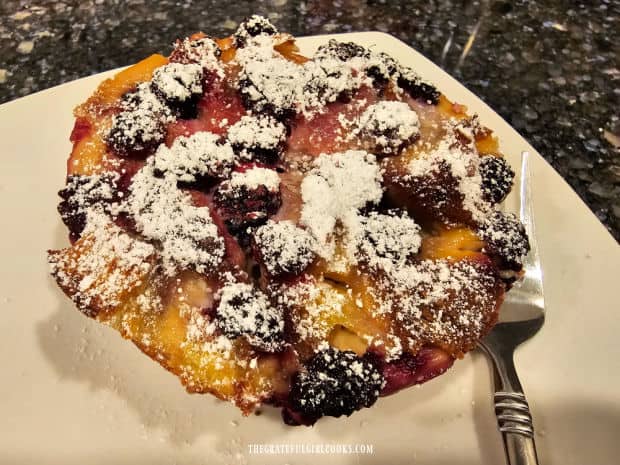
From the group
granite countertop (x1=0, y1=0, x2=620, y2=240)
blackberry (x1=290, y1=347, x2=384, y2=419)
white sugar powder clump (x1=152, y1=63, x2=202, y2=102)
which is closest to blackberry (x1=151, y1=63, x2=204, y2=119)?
white sugar powder clump (x1=152, y1=63, x2=202, y2=102)

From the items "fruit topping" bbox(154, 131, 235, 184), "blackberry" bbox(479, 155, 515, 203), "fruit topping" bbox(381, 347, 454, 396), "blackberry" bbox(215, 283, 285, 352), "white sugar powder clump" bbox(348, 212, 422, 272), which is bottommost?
"fruit topping" bbox(381, 347, 454, 396)

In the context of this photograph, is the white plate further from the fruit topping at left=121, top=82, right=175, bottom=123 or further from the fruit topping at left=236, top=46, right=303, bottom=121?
the fruit topping at left=236, top=46, right=303, bottom=121

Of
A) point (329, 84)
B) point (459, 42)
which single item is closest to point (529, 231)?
point (329, 84)

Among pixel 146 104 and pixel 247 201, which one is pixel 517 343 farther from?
pixel 146 104

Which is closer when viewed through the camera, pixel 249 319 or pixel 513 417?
pixel 249 319

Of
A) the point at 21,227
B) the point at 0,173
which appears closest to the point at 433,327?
the point at 21,227

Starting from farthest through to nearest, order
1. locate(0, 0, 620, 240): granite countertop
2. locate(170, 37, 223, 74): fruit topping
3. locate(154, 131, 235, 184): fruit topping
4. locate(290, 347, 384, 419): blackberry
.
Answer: locate(0, 0, 620, 240): granite countertop → locate(170, 37, 223, 74): fruit topping → locate(154, 131, 235, 184): fruit topping → locate(290, 347, 384, 419): blackberry

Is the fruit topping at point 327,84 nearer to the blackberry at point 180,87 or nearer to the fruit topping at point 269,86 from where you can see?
the fruit topping at point 269,86
